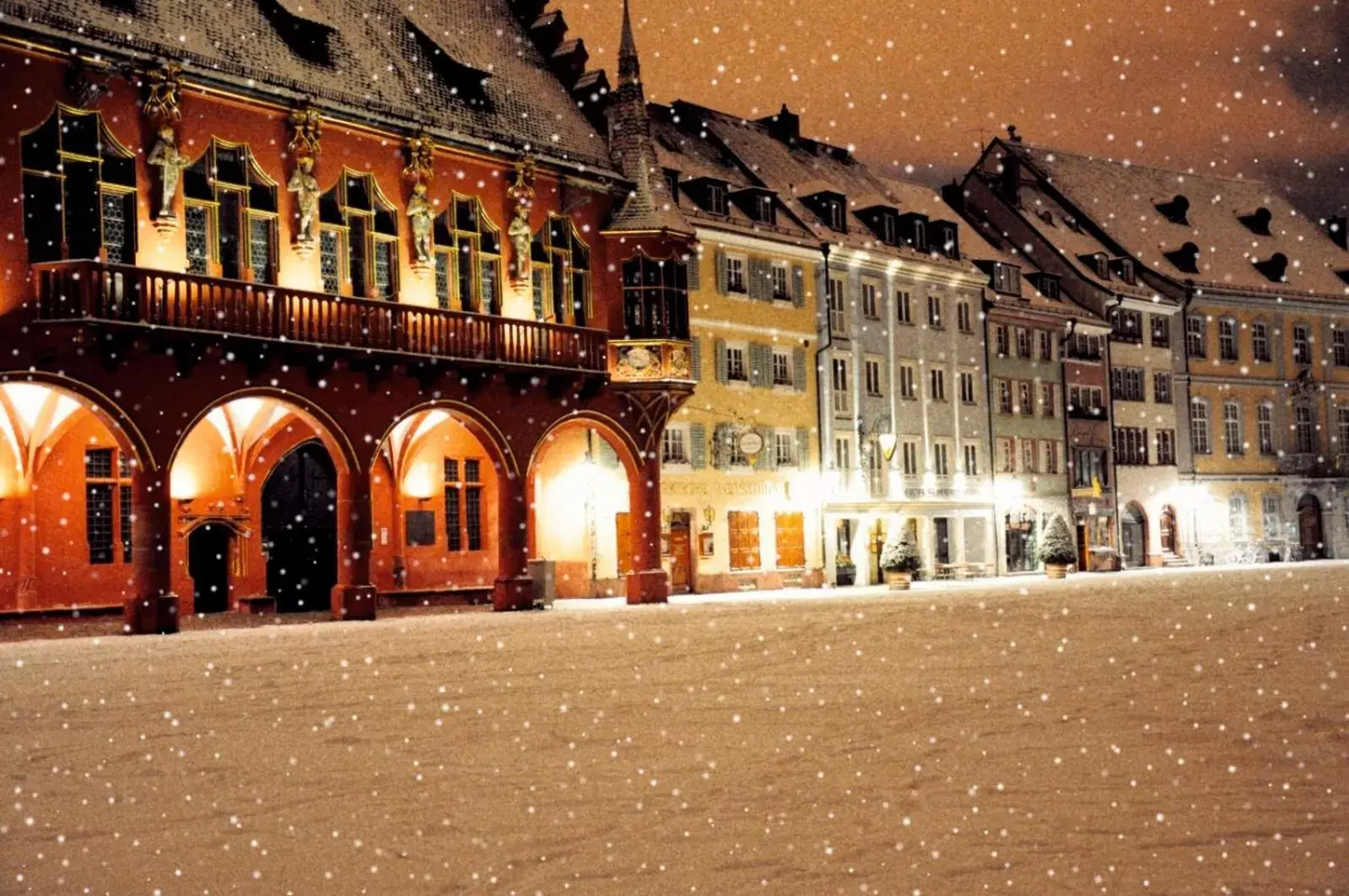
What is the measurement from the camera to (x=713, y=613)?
31438 millimetres

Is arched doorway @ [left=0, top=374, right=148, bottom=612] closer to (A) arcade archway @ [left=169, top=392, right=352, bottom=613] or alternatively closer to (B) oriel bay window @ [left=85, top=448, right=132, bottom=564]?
(B) oriel bay window @ [left=85, top=448, right=132, bottom=564]

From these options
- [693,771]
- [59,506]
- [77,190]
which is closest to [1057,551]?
[59,506]

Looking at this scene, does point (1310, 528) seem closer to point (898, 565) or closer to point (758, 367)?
point (898, 565)

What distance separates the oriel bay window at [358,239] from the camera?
106ft

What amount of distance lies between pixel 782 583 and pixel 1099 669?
31.4 metres

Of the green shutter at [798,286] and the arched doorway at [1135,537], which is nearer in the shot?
the green shutter at [798,286]

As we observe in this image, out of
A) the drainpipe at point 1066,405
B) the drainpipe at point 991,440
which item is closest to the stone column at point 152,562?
the drainpipe at point 991,440

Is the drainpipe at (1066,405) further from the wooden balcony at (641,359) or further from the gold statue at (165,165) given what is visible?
the gold statue at (165,165)

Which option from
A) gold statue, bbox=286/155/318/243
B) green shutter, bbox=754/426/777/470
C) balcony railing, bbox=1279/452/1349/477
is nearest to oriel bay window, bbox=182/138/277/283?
gold statue, bbox=286/155/318/243

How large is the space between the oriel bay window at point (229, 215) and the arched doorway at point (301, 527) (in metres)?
6.01

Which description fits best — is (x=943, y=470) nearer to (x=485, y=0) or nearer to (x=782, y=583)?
(x=782, y=583)

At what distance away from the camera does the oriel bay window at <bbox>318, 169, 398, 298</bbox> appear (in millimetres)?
32344

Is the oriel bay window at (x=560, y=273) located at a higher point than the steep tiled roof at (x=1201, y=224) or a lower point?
lower

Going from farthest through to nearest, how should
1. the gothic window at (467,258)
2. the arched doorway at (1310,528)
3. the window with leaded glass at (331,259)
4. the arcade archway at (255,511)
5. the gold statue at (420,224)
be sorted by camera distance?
the arched doorway at (1310,528), the gothic window at (467,258), the arcade archway at (255,511), the gold statue at (420,224), the window with leaded glass at (331,259)
